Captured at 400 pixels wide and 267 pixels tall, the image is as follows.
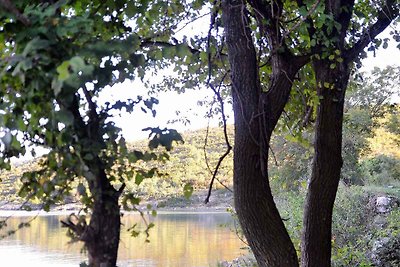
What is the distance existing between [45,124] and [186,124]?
2889mm

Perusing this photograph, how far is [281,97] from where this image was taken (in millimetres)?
2900

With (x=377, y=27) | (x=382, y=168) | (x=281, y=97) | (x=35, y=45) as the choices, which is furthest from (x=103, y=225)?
(x=382, y=168)

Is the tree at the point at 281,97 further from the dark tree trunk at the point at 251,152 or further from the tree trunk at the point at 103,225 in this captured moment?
the tree trunk at the point at 103,225

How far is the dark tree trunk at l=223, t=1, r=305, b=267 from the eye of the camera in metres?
2.73

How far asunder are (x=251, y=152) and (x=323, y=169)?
741mm

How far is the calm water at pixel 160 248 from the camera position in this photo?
34.4 ft

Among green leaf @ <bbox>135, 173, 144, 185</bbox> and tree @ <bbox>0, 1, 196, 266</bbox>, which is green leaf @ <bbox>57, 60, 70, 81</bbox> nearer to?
tree @ <bbox>0, 1, 196, 266</bbox>

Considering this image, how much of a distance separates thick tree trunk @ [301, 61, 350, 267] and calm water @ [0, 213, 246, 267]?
596 cm

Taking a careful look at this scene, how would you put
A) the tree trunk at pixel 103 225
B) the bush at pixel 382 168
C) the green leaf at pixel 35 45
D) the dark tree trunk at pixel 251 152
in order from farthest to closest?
the bush at pixel 382 168 < the dark tree trunk at pixel 251 152 < the tree trunk at pixel 103 225 < the green leaf at pixel 35 45

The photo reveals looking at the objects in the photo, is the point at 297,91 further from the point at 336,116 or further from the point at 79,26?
the point at 79,26

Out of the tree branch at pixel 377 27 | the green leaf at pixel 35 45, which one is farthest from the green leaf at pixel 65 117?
the tree branch at pixel 377 27

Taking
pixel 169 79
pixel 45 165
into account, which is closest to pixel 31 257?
pixel 169 79

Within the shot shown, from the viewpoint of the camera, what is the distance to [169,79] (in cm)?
450

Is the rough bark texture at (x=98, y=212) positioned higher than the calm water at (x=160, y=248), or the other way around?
the rough bark texture at (x=98, y=212)
